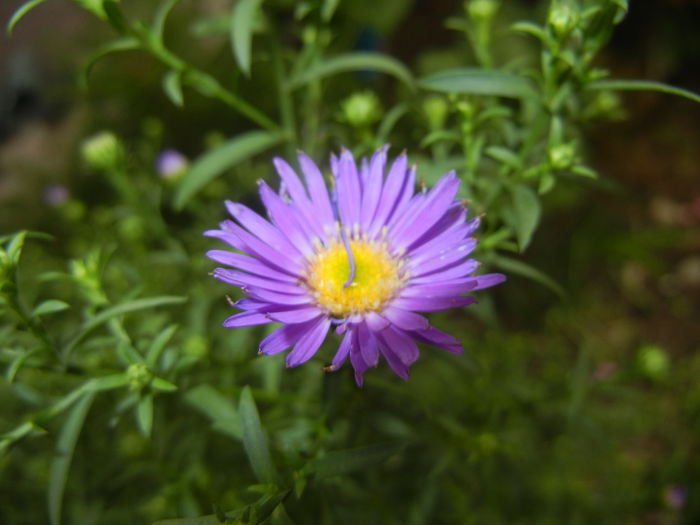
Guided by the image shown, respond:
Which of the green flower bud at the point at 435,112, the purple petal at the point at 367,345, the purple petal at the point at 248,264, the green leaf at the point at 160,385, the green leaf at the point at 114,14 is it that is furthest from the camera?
the green flower bud at the point at 435,112

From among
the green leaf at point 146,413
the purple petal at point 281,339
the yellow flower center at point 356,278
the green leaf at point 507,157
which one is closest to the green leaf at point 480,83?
the green leaf at point 507,157

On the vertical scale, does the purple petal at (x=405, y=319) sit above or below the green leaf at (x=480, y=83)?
below

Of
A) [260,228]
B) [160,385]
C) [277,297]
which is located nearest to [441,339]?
[277,297]

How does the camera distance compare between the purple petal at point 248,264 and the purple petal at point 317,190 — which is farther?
the purple petal at point 317,190

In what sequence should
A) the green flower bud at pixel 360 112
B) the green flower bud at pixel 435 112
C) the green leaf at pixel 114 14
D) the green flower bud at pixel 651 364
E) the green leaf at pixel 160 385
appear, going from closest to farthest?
the green leaf at pixel 160 385
the green leaf at pixel 114 14
the green flower bud at pixel 360 112
the green flower bud at pixel 435 112
the green flower bud at pixel 651 364

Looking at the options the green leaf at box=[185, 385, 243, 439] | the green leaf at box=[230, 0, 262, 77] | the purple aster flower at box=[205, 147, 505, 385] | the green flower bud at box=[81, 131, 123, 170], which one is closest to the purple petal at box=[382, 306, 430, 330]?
the purple aster flower at box=[205, 147, 505, 385]

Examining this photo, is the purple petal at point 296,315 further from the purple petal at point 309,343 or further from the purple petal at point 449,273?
the purple petal at point 449,273

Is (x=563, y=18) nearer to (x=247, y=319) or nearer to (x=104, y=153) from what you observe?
(x=247, y=319)

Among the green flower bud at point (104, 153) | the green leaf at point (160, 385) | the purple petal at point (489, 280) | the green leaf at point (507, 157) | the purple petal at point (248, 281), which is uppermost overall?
the green flower bud at point (104, 153)
